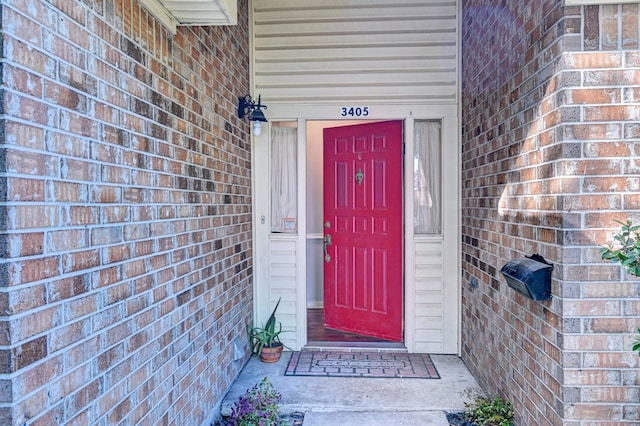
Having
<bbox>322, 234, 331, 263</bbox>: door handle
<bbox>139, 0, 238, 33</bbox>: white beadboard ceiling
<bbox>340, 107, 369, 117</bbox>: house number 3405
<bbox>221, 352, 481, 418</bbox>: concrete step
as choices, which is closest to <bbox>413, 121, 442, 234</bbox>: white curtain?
<bbox>340, 107, 369, 117</bbox>: house number 3405

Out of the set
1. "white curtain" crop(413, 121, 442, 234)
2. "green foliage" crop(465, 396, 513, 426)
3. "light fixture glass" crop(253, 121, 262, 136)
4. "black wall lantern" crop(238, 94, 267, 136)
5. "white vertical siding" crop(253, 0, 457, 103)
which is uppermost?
"white vertical siding" crop(253, 0, 457, 103)

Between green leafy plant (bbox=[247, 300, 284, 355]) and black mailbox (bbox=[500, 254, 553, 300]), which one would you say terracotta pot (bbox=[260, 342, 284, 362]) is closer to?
green leafy plant (bbox=[247, 300, 284, 355])

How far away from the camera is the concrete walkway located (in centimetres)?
243

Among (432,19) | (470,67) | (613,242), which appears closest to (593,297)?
(613,242)

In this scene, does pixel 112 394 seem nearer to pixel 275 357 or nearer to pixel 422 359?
pixel 275 357

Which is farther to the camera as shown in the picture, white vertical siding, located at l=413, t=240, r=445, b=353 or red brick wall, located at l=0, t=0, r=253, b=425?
white vertical siding, located at l=413, t=240, r=445, b=353

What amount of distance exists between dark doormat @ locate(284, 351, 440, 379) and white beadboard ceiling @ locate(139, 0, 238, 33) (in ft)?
7.93

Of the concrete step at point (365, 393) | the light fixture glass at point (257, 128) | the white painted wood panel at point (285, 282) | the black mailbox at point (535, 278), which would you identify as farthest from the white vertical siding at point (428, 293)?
the light fixture glass at point (257, 128)

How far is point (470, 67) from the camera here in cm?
309

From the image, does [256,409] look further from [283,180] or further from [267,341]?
[283,180]

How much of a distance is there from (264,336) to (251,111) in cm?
186

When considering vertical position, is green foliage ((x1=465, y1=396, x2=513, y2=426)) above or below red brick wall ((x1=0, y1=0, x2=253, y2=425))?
below

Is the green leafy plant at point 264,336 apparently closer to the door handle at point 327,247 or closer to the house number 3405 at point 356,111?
the door handle at point 327,247

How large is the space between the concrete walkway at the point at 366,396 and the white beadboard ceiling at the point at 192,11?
2241mm
